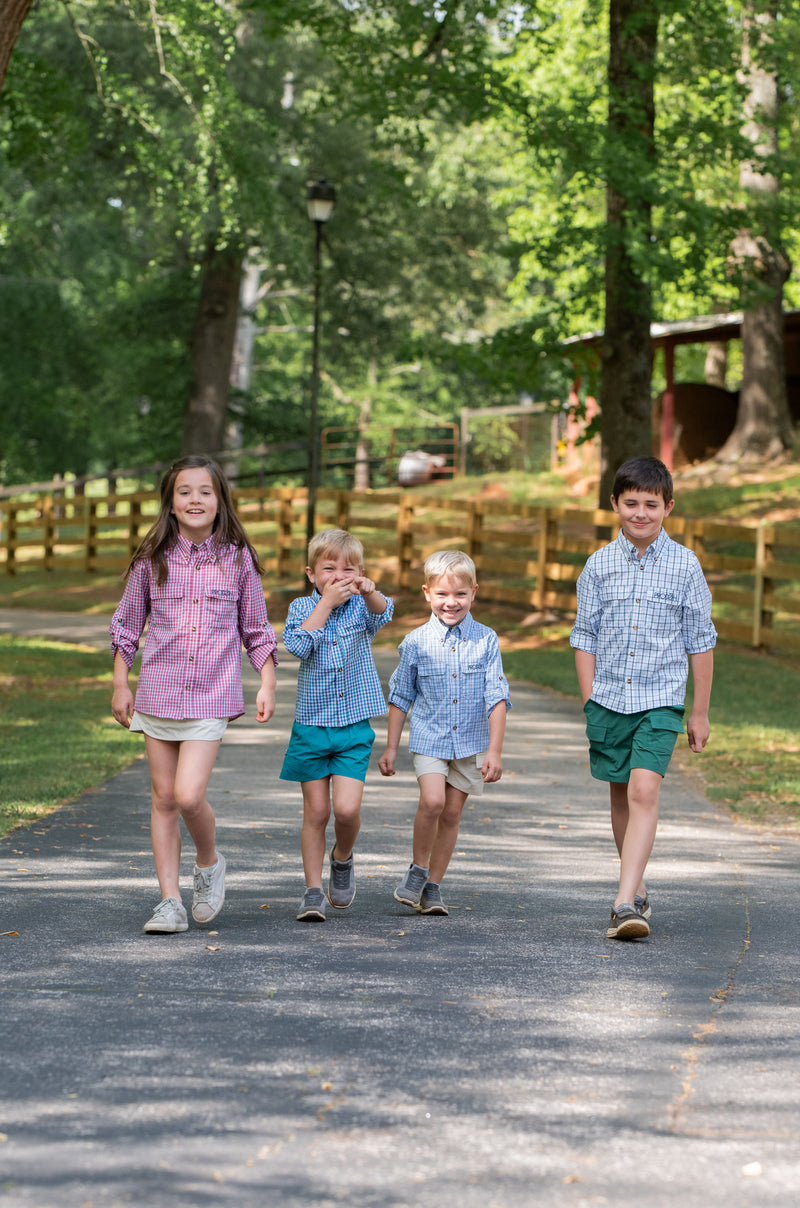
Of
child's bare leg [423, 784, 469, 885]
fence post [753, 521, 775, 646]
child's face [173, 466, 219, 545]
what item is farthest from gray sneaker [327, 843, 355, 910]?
fence post [753, 521, 775, 646]

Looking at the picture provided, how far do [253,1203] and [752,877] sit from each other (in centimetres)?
391

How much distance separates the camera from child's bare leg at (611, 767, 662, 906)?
17.2 feet

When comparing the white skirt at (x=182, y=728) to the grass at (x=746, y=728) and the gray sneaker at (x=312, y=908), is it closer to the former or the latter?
the gray sneaker at (x=312, y=908)

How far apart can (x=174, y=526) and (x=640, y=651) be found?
1717 millimetres

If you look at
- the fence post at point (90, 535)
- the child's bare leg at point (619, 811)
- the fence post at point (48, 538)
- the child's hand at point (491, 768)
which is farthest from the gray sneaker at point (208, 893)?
the fence post at point (48, 538)

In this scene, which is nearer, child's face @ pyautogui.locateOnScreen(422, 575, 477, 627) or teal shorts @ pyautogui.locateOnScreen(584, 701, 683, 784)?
teal shorts @ pyautogui.locateOnScreen(584, 701, 683, 784)

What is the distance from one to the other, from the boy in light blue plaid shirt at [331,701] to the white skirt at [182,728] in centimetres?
28

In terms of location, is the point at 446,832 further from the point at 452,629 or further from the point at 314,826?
the point at 452,629

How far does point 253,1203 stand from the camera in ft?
9.66

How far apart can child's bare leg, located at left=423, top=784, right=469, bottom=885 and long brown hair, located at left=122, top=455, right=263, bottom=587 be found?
1.11 meters

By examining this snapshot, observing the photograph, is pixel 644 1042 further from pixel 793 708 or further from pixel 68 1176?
pixel 793 708

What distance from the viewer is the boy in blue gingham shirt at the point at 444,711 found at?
5.48 meters

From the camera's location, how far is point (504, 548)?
23703 millimetres

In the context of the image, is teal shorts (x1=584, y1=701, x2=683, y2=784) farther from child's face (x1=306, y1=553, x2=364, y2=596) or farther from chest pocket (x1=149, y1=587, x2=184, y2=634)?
chest pocket (x1=149, y1=587, x2=184, y2=634)
